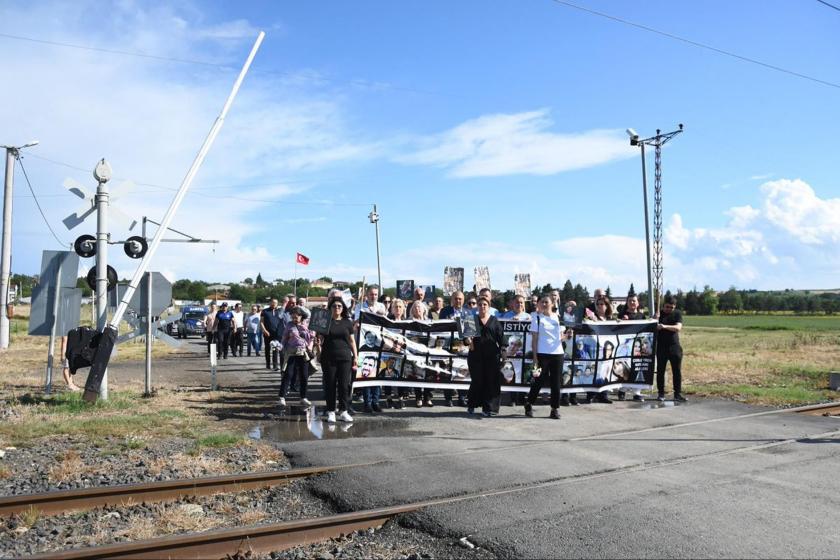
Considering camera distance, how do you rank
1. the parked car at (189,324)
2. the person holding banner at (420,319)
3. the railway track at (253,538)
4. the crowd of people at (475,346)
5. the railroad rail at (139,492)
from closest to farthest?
1. the railway track at (253,538)
2. the railroad rail at (139,492)
3. the crowd of people at (475,346)
4. the person holding banner at (420,319)
5. the parked car at (189,324)

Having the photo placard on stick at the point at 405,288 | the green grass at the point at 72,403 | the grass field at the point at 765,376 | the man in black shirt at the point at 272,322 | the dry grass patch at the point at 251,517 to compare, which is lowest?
the dry grass patch at the point at 251,517

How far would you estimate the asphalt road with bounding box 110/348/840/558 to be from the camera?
5.28 metres

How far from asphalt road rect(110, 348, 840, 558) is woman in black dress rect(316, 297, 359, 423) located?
45 cm

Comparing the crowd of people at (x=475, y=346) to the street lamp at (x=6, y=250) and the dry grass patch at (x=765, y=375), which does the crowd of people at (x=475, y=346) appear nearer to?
the dry grass patch at (x=765, y=375)

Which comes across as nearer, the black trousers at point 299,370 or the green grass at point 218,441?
the green grass at point 218,441

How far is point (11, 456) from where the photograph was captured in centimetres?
819

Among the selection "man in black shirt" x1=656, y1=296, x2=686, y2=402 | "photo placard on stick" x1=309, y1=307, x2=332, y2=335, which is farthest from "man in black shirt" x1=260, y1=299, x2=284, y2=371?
"man in black shirt" x1=656, y1=296, x2=686, y2=402

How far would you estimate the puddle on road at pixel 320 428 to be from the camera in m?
9.52

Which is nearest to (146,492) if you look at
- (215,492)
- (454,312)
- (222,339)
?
(215,492)

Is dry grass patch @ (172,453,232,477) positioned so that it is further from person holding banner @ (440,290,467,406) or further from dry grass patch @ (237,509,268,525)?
person holding banner @ (440,290,467,406)

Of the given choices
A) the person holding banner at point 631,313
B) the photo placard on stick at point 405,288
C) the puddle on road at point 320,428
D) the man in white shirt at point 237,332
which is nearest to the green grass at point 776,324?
the photo placard on stick at point 405,288

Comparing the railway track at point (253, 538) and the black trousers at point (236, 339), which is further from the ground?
the black trousers at point (236, 339)

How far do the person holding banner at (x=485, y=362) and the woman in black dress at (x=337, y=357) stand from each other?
7.08 ft

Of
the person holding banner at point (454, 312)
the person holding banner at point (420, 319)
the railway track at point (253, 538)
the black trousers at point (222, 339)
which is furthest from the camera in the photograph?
the black trousers at point (222, 339)
